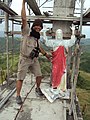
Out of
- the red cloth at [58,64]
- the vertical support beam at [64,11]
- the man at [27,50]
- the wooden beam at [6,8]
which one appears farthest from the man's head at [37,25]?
the vertical support beam at [64,11]

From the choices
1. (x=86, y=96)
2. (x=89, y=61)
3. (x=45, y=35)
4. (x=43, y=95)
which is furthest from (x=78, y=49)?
(x=89, y=61)

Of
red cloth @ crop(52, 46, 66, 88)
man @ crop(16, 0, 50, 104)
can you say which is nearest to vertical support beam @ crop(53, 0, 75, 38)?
red cloth @ crop(52, 46, 66, 88)

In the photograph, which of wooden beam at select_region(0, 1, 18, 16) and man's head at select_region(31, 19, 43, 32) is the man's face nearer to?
man's head at select_region(31, 19, 43, 32)

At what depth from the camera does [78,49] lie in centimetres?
401

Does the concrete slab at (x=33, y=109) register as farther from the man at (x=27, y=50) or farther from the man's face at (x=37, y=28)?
the man's face at (x=37, y=28)

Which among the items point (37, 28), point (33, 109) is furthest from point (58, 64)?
point (33, 109)

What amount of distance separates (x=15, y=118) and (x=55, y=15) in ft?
8.79

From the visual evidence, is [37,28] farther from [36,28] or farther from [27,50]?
[27,50]

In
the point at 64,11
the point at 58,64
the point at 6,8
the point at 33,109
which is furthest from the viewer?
the point at 64,11

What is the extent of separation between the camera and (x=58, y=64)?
5184mm

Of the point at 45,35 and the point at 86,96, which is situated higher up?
the point at 45,35

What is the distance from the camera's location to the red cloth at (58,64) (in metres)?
5.14

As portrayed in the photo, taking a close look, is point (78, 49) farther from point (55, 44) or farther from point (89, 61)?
point (89, 61)

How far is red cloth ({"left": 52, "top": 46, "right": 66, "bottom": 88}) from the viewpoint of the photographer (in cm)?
514
